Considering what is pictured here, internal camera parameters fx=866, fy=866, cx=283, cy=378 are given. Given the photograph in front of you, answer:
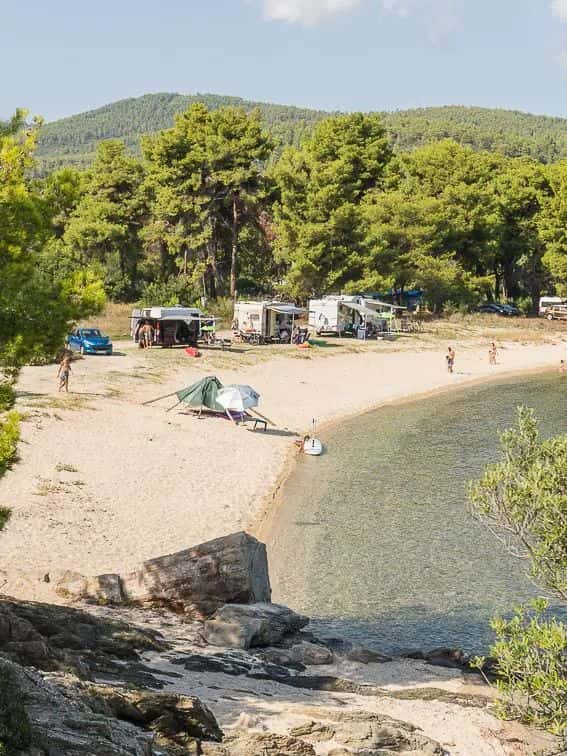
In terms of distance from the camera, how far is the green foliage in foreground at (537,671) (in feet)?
31.6

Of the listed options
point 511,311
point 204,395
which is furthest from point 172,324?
point 511,311

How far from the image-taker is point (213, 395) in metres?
34.9

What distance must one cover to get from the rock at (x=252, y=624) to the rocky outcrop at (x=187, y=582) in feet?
1.90

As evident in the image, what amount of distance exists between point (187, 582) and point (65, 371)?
62.6 ft

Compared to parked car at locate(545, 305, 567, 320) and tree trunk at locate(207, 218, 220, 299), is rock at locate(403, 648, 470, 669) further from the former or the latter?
parked car at locate(545, 305, 567, 320)

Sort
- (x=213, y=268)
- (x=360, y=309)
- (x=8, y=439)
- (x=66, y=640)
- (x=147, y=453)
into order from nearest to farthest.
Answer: (x=8, y=439), (x=66, y=640), (x=147, y=453), (x=360, y=309), (x=213, y=268)

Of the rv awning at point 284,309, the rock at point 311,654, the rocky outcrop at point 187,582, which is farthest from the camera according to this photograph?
the rv awning at point 284,309

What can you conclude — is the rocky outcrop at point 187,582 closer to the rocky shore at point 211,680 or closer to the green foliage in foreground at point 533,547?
the rocky shore at point 211,680

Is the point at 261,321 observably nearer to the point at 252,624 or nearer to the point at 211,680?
the point at 252,624

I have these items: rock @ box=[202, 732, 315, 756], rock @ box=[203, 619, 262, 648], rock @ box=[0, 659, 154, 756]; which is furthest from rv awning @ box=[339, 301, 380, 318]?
rock @ box=[0, 659, 154, 756]

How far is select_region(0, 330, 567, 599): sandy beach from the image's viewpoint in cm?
2055

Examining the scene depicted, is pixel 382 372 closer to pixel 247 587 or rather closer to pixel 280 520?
pixel 280 520

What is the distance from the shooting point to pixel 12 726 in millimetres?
7391

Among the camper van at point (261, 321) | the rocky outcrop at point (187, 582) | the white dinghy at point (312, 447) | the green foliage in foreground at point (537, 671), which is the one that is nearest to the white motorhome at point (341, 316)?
the camper van at point (261, 321)
